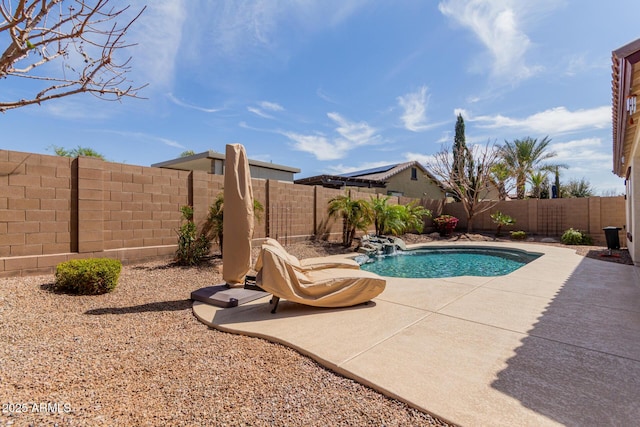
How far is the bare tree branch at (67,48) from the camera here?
186 centimetres

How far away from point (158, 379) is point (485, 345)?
127 inches

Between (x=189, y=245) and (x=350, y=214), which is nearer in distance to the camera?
(x=189, y=245)

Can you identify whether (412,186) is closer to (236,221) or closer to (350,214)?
(350,214)

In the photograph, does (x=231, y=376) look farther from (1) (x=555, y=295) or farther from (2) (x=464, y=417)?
(1) (x=555, y=295)

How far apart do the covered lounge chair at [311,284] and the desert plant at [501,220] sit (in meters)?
14.7

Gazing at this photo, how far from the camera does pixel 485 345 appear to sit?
306 cm

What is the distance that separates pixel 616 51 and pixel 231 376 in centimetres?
512

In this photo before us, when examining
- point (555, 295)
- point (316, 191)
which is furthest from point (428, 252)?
point (555, 295)

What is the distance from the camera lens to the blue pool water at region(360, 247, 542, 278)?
8.30 meters

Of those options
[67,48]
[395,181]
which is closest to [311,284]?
[67,48]

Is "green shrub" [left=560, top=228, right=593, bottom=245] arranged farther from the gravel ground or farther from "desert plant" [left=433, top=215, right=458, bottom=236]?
the gravel ground

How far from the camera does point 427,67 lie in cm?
1120

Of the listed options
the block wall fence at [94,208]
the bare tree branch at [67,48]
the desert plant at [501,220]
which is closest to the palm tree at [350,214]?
the block wall fence at [94,208]

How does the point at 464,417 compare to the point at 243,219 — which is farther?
the point at 243,219
